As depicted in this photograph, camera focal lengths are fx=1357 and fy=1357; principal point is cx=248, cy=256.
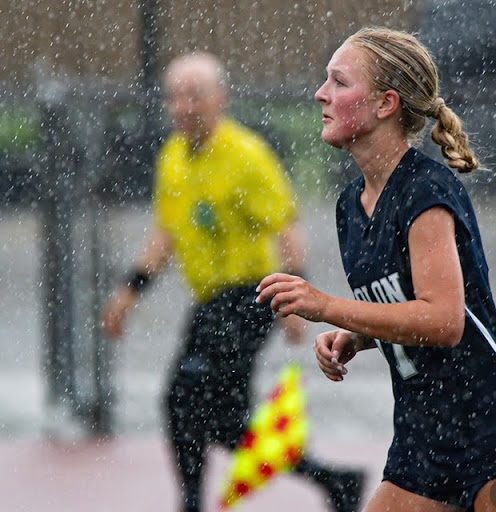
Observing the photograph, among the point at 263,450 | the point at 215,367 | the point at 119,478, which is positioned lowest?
the point at 119,478

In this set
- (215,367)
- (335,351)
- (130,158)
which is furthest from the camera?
(130,158)

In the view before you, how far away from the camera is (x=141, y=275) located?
14.2ft

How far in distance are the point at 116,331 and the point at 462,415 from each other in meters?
1.98

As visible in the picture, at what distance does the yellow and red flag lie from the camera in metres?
4.71

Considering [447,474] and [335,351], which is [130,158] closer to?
[335,351]

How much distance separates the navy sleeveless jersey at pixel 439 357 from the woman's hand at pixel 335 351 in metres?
0.12

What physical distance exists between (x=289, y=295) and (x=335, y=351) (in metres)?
0.40

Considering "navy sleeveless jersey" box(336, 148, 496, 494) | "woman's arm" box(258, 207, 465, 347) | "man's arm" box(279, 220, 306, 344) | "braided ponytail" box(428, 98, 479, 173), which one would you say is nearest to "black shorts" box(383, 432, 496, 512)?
"navy sleeveless jersey" box(336, 148, 496, 494)

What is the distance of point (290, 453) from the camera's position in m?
4.59

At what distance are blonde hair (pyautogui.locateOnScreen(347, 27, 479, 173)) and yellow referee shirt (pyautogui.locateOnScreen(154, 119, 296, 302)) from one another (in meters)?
1.55

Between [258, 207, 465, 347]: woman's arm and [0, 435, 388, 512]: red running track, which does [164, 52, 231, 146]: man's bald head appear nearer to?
[0, 435, 388, 512]: red running track

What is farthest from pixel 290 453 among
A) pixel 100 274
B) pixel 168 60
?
pixel 168 60

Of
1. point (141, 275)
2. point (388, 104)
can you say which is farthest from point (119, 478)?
point (388, 104)

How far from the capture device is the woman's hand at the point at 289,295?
230cm
